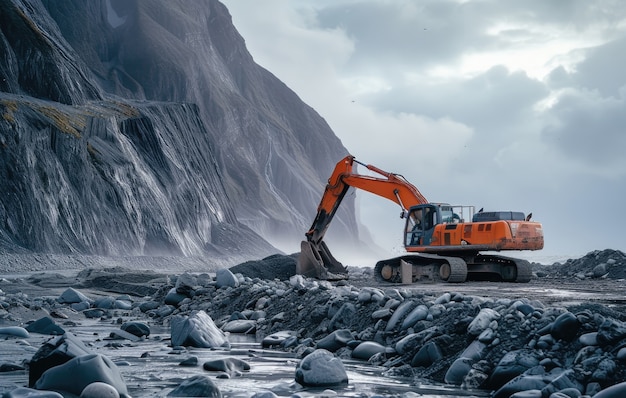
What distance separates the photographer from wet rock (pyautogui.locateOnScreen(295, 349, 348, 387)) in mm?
5344

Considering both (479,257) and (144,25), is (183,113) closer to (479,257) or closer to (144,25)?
(144,25)

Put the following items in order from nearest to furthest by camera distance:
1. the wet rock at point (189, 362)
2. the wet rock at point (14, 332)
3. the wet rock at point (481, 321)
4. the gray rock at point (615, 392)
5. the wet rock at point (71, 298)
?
the gray rock at point (615, 392)
the wet rock at point (481, 321)
the wet rock at point (189, 362)
the wet rock at point (14, 332)
the wet rock at point (71, 298)

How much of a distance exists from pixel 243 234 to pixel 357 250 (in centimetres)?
4338

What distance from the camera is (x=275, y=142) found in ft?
282

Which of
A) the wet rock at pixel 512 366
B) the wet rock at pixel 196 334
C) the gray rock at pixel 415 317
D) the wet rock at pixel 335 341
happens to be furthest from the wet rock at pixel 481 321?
the wet rock at pixel 196 334

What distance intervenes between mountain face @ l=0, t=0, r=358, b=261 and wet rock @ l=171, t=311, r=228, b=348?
2512 cm

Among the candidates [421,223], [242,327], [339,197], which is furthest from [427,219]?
[242,327]

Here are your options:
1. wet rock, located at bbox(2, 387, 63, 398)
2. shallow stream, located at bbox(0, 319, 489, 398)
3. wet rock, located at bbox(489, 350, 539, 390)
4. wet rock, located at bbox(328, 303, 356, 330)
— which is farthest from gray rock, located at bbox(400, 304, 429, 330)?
wet rock, located at bbox(2, 387, 63, 398)

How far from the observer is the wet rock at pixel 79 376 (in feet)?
14.6

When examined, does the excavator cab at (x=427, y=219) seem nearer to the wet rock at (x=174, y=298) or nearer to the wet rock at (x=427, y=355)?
the wet rock at (x=174, y=298)

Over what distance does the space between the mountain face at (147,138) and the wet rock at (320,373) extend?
2806 cm

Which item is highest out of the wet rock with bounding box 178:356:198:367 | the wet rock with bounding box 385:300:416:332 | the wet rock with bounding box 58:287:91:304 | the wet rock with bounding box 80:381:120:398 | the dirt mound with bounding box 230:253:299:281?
the dirt mound with bounding box 230:253:299:281

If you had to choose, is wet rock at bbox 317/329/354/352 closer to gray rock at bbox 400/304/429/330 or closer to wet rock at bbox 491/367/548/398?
gray rock at bbox 400/304/429/330

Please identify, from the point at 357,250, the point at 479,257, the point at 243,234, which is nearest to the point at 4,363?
the point at 479,257
